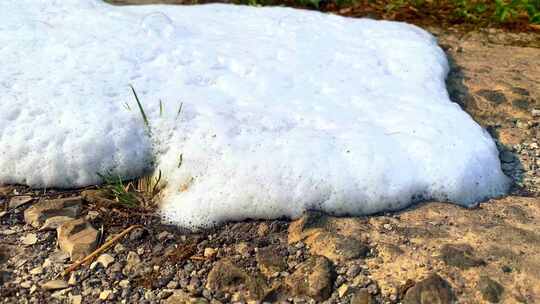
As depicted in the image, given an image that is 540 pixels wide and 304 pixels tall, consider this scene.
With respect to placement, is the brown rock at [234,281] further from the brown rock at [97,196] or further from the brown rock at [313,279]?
the brown rock at [97,196]

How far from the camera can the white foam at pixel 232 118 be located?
215 centimetres

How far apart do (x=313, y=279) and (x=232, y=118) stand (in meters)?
0.76

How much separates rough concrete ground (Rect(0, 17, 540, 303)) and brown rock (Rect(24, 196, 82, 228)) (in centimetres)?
2

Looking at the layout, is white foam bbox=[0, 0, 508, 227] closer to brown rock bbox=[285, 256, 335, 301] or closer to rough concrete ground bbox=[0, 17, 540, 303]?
rough concrete ground bbox=[0, 17, 540, 303]

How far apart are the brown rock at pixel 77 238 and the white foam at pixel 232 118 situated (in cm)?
22

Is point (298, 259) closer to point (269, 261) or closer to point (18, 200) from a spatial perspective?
point (269, 261)

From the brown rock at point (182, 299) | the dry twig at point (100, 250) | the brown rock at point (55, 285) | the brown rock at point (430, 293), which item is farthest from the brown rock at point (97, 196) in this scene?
the brown rock at point (430, 293)

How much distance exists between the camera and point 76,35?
2871 millimetres

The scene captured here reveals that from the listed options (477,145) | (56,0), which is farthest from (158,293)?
(56,0)

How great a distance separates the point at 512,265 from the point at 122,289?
3.61ft

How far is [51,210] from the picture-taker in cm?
213

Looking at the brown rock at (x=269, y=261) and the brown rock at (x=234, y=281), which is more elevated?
the brown rock at (x=269, y=261)

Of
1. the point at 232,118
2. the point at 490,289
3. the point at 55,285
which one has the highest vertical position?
the point at 232,118

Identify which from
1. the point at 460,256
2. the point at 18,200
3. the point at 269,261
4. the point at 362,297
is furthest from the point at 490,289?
the point at 18,200
